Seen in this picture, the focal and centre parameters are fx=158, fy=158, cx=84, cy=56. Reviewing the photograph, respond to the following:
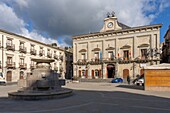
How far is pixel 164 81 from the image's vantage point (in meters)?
15.4

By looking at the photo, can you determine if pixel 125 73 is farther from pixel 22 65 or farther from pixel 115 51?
pixel 22 65

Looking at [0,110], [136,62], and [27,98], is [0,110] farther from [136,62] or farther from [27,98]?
[136,62]

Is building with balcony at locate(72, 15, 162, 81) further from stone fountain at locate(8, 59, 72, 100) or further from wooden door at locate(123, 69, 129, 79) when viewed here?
stone fountain at locate(8, 59, 72, 100)

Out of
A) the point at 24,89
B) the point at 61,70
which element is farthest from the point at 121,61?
the point at 24,89

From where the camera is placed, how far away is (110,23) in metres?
40.6

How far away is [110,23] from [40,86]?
3267 centimetres

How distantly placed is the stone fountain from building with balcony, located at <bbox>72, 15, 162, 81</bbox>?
2724 cm

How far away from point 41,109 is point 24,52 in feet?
108

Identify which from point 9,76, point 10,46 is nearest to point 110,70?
point 9,76

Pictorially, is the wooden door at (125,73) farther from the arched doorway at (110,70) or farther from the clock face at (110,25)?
the clock face at (110,25)

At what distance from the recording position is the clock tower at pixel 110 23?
1566 inches

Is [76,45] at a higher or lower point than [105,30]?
lower

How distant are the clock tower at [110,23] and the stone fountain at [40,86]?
3002 cm

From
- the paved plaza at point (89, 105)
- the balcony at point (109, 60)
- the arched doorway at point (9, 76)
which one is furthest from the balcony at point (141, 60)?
the arched doorway at point (9, 76)
